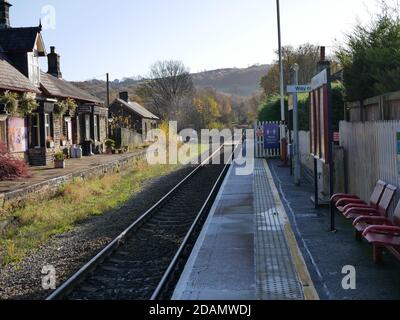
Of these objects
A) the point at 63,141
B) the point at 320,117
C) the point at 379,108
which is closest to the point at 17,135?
the point at 63,141

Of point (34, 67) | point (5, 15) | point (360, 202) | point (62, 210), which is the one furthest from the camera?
point (5, 15)

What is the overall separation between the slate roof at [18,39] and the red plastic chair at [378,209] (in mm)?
19281

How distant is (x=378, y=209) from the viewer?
8.47 m

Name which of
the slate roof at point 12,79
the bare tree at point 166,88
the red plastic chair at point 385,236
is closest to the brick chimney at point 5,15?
the slate roof at point 12,79

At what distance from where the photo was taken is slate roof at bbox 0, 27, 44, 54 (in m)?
24.3

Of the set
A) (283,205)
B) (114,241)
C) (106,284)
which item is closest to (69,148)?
(283,205)

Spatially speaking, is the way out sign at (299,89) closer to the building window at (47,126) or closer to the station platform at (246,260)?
the station platform at (246,260)

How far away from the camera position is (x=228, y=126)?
97.6 meters

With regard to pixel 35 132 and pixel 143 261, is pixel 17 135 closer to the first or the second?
pixel 35 132

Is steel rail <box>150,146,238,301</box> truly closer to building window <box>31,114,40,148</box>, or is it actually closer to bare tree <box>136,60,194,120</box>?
building window <box>31,114,40,148</box>

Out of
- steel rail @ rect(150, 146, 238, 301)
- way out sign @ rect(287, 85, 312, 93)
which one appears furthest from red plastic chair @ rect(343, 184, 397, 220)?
way out sign @ rect(287, 85, 312, 93)

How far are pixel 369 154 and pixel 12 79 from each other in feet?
50.8
